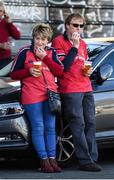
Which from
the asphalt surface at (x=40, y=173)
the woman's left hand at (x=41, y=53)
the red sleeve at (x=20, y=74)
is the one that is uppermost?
the woman's left hand at (x=41, y=53)

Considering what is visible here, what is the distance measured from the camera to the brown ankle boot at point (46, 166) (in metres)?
7.99

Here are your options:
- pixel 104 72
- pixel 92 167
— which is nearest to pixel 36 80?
pixel 104 72

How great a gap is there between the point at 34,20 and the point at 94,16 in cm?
155

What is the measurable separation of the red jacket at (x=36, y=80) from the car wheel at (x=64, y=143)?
453mm

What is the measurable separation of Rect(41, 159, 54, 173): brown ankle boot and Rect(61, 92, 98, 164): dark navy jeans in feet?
1.19

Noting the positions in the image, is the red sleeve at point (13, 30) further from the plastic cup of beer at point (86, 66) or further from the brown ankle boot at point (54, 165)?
the brown ankle boot at point (54, 165)

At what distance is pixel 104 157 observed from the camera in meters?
9.22

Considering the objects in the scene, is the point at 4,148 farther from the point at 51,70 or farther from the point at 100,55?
the point at 100,55

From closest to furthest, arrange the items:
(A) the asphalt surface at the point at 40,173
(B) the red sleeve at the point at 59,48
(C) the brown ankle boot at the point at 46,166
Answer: (A) the asphalt surface at the point at 40,173, (C) the brown ankle boot at the point at 46,166, (B) the red sleeve at the point at 59,48

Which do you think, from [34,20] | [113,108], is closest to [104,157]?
[113,108]

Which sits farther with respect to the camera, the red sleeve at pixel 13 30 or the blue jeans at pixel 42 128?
the red sleeve at pixel 13 30

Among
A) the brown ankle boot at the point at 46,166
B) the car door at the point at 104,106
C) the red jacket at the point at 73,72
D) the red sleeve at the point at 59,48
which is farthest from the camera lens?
the car door at the point at 104,106

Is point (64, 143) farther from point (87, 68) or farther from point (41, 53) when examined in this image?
point (41, 53)

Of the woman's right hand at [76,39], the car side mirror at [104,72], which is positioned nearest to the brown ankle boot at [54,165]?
the car side mirror at [104,72]
